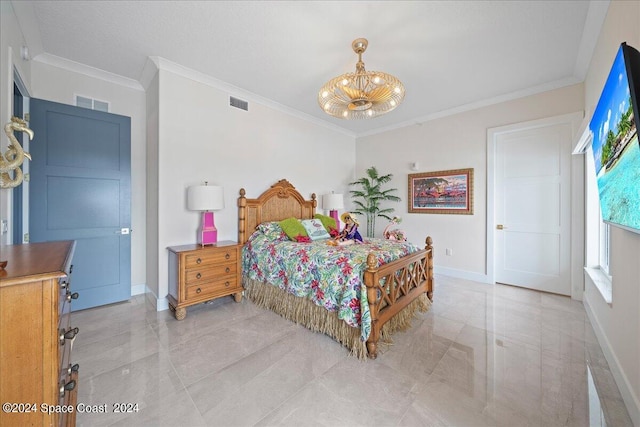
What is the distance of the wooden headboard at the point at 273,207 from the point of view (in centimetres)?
355

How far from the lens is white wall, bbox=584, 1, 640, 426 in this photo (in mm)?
1455

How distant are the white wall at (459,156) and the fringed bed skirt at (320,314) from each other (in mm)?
1627

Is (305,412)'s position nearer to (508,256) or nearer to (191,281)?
(191,281)

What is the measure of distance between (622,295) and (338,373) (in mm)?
2094

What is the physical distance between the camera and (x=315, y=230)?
366cm

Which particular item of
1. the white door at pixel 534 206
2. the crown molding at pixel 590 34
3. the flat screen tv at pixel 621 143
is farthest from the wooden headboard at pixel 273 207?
the crown molding at pixel 590 34

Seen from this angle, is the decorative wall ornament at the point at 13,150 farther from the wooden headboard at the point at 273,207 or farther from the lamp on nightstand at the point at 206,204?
the wooden headboard at the point at 273,207

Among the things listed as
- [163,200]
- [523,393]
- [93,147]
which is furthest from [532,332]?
[93,147]

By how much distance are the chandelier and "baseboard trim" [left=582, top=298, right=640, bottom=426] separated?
8.84 ft

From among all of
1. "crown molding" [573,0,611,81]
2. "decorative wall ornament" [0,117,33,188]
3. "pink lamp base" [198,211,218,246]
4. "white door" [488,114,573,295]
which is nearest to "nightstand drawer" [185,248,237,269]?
"pink lamp base" [198,211,218,246]

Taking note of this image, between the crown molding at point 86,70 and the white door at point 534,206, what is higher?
the crown molding at point 86,70

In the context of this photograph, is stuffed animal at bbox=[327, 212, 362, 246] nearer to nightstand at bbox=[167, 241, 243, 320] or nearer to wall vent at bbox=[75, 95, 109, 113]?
nightstand at bbox=[167, 241, 243, 320]

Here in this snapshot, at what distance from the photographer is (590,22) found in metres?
2.20

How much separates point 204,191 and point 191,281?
1046mm
